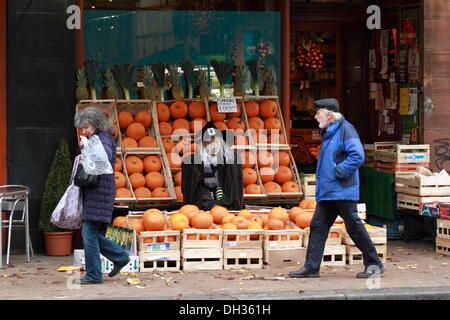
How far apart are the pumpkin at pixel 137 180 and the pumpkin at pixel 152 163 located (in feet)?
0.62

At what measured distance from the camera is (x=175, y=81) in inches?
520

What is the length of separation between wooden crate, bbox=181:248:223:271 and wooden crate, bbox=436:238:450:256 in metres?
3.19

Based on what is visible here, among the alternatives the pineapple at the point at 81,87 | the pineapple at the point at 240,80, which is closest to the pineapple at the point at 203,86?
the pineapple at the point at 240,80

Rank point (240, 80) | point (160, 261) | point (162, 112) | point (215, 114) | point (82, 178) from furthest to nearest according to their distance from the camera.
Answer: point (240, 80), point (215, 114), point (162, 112), point (160, 261), point (82, 178)

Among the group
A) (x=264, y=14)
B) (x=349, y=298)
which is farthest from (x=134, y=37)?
(x=349, y=298)

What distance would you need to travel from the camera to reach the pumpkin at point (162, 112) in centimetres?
1302

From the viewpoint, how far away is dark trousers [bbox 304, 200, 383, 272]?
33.6ft

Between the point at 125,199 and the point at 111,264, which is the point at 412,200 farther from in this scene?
the point at 111,264

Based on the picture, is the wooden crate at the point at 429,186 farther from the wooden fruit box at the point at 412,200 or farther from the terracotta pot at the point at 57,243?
the terracotta pot at the point at 57,243

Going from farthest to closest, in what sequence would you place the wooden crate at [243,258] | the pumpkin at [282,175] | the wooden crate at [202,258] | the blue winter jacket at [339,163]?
1. the pumpkin at [282,175]
2. the wooden crate at [243,258]
3. the wooden crate at [202,258]
4. the blue winter jacket at [339,163]

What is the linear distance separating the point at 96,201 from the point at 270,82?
14.8ft

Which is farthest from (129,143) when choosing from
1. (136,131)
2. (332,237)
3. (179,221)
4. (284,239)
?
(332,237)

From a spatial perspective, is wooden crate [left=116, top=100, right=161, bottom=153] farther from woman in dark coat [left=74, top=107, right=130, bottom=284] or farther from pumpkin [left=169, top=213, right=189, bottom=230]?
woman in dark coat [left=74, top=107, right=130, bottom=284]

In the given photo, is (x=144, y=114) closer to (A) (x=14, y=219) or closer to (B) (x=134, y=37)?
(B) (x=134, y=37)
